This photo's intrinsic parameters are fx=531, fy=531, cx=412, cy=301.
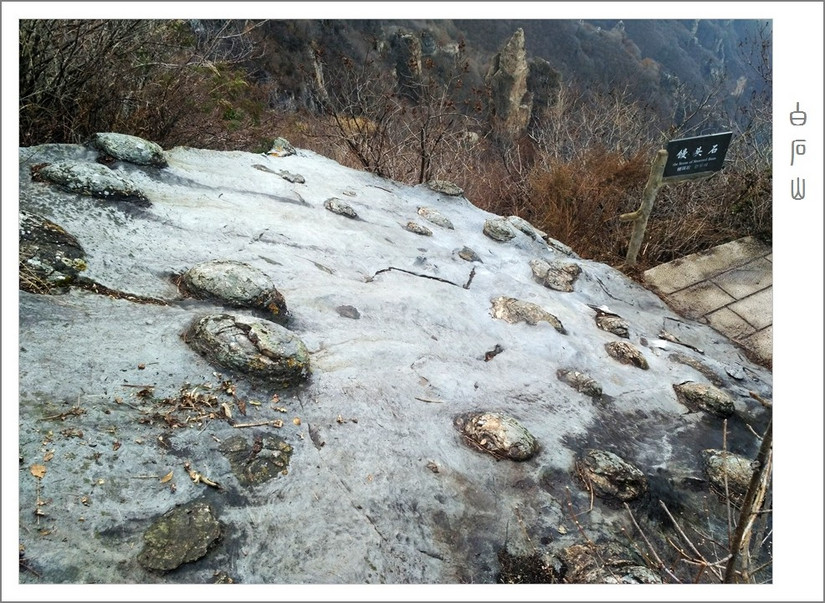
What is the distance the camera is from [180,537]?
127cm

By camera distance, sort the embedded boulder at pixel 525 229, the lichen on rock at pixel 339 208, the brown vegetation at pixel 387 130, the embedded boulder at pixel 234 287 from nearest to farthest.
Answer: the embedded boulder at pixel 234 287 → the brown vegetation at pixel 387 130 → the lichen on rock at pixel 339 208 → the embedded boulder at pixel 525 229

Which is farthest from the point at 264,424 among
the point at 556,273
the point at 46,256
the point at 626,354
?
the point at 556,273

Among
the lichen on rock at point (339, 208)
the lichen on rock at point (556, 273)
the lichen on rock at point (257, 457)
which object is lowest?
the lichen on rock at point (556, 273)

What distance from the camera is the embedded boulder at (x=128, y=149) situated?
9.21 feet

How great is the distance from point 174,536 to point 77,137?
9.02ft

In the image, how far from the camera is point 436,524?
5.16ft

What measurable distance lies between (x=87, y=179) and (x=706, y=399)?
3.08 metres

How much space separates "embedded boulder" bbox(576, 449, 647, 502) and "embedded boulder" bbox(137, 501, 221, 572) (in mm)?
1265

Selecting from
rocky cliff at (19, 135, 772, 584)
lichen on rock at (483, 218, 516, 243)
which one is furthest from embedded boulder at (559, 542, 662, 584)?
lichen on rock at (483, 218, 516, 243)

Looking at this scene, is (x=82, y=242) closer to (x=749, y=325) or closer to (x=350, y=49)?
(x=749, y=325)

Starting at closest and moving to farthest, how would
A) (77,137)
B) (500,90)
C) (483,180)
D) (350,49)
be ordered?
(77,137) < (483,180) < (350,49) < (500,90)

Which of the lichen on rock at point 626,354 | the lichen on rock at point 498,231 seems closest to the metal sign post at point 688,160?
the lichen on rock at point 498,231

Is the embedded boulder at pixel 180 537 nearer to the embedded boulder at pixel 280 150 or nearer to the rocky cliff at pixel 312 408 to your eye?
the rocky cliff at pixel 312 408

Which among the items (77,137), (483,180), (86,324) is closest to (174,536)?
(86,324)
